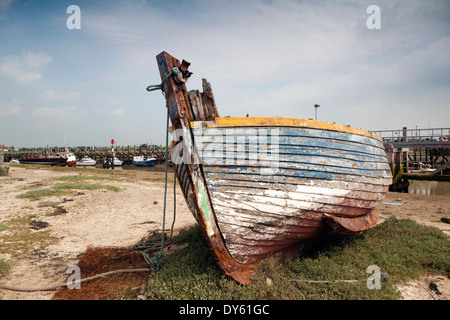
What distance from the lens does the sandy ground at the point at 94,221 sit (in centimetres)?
412

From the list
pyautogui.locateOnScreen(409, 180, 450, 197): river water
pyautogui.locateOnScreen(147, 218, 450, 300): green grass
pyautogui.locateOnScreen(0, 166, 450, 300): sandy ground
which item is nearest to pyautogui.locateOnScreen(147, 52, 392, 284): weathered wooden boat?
Result: pyautogui.locateOnScreen(147, 218, 450, 300): green grass

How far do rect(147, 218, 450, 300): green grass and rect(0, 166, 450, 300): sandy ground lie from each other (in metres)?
0.44

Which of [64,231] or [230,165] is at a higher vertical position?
[230,165]

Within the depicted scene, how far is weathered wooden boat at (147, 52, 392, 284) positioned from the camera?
336cm

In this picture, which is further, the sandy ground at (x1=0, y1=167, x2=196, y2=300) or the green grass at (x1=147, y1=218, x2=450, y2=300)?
the sandy ground at (x1=0, y1=167, x2=196, y2=300)

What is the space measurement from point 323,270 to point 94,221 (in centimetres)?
673

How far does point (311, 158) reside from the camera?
3609 mm

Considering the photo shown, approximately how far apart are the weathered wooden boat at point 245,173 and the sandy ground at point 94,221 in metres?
1.92

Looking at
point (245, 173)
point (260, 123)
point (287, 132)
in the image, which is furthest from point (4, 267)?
point (287, 132)

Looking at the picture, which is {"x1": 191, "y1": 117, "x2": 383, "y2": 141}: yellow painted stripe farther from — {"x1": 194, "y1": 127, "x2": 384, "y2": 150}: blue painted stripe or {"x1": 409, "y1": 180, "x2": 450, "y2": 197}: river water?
{"x1": 409, "y1": 180, "x2": 450, "y2": 197}: river water

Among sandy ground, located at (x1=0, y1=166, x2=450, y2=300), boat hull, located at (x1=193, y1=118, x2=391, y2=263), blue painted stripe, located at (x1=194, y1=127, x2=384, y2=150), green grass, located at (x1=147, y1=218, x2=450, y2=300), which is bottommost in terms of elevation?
sandy ground, located at (x1=0, y1=166, x2=450, y2=300)
